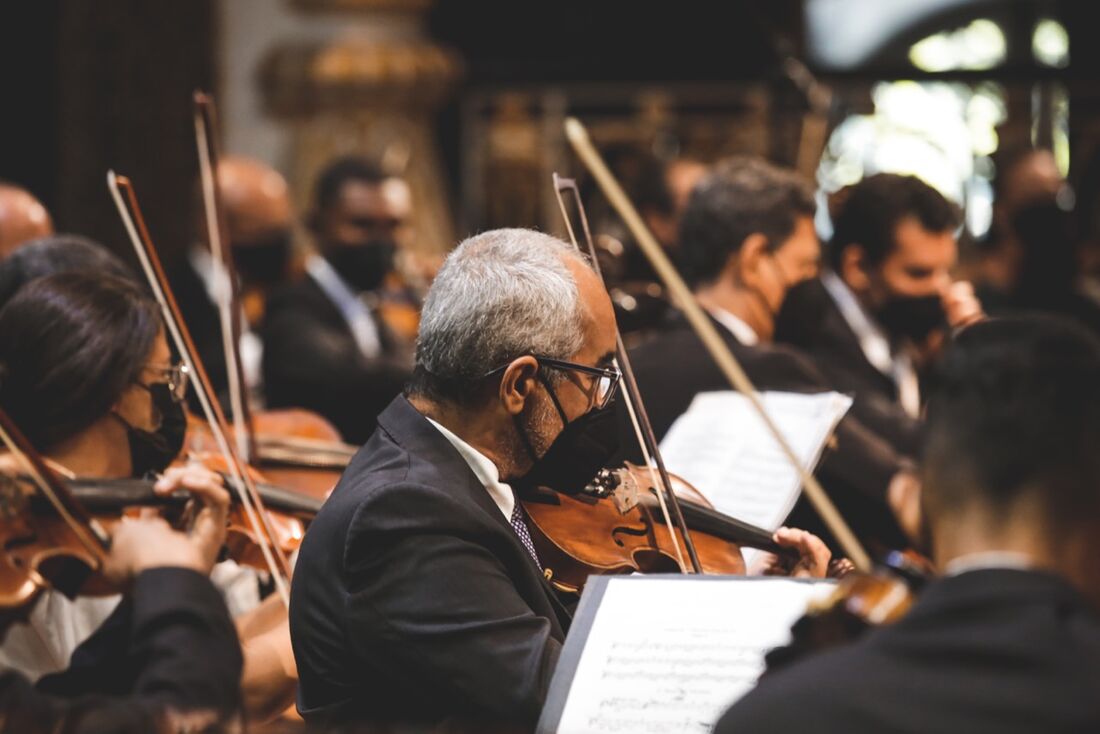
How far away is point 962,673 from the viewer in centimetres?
128

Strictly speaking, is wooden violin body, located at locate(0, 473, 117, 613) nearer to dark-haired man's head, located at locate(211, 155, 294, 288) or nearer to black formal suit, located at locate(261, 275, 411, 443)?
black formal suit, located at locate(261, 275, 411, 443)

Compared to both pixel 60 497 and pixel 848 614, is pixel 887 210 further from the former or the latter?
pixel 848 614

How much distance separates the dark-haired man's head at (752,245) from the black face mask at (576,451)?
157 centimetres

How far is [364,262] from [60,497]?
3092 mm

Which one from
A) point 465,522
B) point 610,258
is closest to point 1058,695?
point 465,522

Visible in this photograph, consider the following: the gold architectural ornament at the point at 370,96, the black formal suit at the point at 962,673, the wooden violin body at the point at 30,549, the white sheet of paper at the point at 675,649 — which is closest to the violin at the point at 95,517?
the wooden violin body at the point at 30,549

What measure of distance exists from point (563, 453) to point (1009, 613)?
98cm

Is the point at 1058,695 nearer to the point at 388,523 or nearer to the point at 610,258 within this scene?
the point at 388,523

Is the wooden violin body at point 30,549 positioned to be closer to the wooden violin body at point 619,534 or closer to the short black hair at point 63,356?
the short black hair at point 63,356

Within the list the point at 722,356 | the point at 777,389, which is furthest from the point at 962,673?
the point at 777,389

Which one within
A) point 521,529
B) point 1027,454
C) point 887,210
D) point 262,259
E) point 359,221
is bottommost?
point 262,259

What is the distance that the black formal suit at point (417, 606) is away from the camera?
1.91 meters

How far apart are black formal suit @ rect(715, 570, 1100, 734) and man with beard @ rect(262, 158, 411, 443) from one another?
3.28 meters

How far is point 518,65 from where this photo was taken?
7219mm
